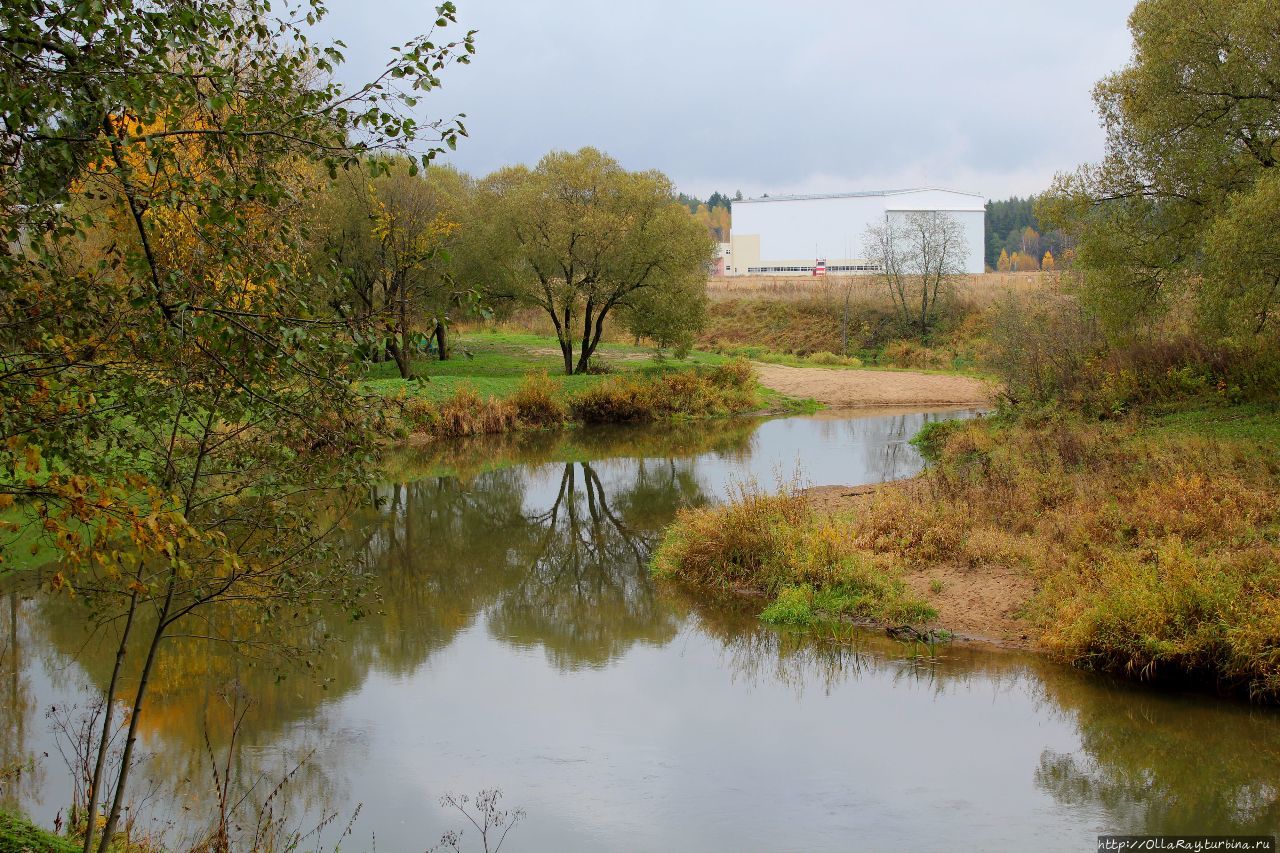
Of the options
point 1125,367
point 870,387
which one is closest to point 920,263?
point 870,387

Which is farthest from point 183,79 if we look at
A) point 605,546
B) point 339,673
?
point 605,546

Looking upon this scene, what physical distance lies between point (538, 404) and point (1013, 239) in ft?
335

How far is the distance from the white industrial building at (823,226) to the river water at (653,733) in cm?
5840

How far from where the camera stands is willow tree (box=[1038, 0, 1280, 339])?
1571cm

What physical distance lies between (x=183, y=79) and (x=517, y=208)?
30.8 meters

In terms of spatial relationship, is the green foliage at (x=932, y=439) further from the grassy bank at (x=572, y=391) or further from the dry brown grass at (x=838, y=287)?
the dry brown grass at (x=838, y=287)

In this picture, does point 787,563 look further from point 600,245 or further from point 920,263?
point 920,263

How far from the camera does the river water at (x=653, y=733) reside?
761 cm

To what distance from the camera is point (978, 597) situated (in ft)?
39.9

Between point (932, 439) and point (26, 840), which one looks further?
point (932, 439)

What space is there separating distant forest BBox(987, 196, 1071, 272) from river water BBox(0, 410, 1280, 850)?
98866 mm

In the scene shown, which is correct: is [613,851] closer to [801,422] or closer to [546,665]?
[546,665]

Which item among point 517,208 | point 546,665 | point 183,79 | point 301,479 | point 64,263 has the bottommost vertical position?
point 546,665

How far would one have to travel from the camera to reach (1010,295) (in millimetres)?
36031
